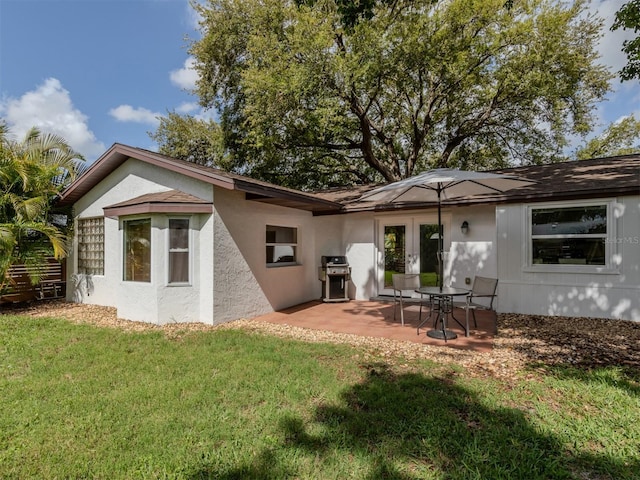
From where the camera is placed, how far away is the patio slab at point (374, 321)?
244 inches

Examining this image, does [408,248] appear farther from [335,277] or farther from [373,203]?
[335,277]

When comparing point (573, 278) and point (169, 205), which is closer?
point (169, 205)

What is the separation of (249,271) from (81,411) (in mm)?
4813

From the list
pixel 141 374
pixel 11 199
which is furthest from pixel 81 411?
pixel 11 199

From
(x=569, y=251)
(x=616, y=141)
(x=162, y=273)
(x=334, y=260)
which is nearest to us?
(x=162, y=273)

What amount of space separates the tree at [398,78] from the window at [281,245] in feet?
18.3

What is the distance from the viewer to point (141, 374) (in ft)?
15.1

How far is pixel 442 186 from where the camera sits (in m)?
6.71

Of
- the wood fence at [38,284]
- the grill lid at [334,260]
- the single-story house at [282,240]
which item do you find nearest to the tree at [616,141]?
the single-story house at [282,240]

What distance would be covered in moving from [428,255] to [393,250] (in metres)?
1.08

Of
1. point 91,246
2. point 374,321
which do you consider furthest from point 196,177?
point 91,246

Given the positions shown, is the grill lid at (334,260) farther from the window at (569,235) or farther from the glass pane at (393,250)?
the window at (569,235)

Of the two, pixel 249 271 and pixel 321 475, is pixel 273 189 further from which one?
pixel 321 475

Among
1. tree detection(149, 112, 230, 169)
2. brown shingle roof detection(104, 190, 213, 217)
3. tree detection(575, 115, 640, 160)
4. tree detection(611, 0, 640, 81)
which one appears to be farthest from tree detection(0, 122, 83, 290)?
tree detection(575, 115, 640, 160)
